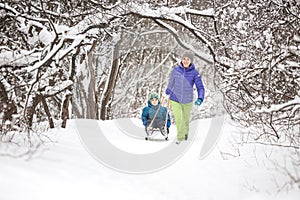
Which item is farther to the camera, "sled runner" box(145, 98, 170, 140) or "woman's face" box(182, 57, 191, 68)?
"sled runner" box(145, 98, 170, 140)

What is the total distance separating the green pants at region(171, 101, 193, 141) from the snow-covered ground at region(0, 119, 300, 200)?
4.89ft

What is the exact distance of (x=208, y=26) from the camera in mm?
11352

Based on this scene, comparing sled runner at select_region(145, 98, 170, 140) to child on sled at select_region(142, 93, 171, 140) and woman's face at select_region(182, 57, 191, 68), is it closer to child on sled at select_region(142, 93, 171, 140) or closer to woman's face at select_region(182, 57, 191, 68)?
child on sled at select_region(142, 93, 171, 140)

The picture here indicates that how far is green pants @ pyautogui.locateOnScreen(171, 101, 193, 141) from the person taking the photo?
7543mm

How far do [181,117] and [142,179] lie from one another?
2759 mm

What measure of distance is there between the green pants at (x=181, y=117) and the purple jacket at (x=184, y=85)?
0.09 m

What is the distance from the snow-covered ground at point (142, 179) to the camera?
3.82m

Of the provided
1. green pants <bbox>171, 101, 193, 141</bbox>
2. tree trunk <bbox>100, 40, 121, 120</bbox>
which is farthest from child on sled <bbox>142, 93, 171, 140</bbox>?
tree trunk <bbox>100, 40, 121, 120</bbox>

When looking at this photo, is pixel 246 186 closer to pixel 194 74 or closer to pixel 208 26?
pixel 194 74

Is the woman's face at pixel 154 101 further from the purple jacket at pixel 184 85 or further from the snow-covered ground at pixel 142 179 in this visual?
the snow-covered ground at pixel 142 179

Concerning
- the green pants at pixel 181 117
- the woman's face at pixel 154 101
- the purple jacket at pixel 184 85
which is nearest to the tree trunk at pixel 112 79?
the woman's face at pixel 154 101

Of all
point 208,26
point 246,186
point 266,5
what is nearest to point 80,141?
point 246,186

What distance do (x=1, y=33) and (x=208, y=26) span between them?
19.4 ft

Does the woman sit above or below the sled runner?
above
